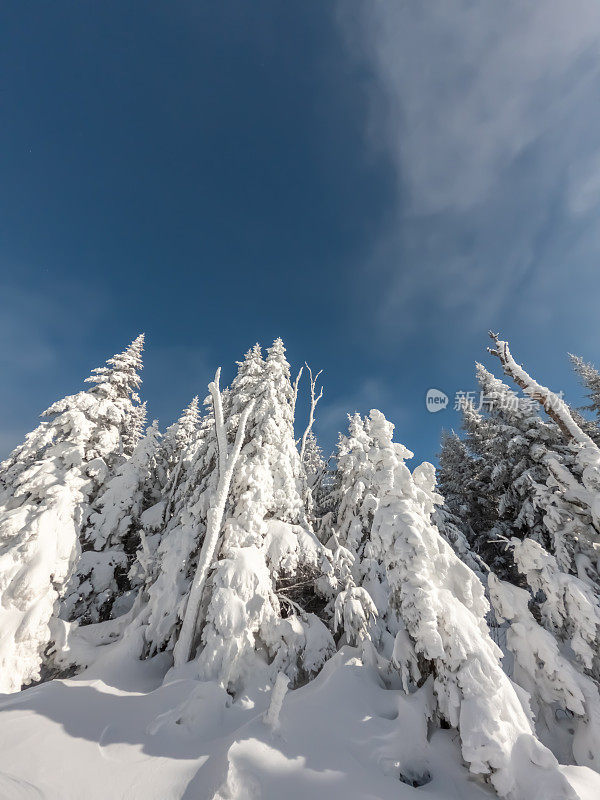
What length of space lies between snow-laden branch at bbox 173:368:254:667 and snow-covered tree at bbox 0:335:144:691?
4.97 metres

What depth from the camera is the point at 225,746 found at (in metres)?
5.82

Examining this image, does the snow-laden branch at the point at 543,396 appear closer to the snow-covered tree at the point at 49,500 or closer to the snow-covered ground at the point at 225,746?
the snow-covered ground at the point at 225,746

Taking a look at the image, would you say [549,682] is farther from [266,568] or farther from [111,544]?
[111,544]

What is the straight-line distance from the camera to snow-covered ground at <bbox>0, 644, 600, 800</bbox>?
16.5 feet

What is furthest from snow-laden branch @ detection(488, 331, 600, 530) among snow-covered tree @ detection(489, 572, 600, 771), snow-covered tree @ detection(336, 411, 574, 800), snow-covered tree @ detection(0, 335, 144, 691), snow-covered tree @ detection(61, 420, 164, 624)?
snow-covered tree @ detection(0, 335, 144, 691)

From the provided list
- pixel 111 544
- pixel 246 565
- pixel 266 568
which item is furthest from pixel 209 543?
pixel 111 544

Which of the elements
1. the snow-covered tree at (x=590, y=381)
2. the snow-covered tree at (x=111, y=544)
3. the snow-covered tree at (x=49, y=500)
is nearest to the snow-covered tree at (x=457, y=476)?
the snow-covered tree at (x=590, y=381)

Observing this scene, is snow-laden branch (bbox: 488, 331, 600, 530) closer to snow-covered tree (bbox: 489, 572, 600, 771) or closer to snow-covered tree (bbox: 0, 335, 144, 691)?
snow-covered tree (bbox: 489, 572, 600, 771)

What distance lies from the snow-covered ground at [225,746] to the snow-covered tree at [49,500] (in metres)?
2.51

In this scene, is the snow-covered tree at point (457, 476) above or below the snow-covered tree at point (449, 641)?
above

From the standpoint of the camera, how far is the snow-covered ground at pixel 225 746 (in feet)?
16.5

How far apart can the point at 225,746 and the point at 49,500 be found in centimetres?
1043

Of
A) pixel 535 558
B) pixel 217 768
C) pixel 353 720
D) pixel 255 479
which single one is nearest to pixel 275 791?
pixel 217 768

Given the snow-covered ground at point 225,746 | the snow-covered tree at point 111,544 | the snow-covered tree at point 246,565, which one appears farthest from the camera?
the snow-covered tree at point 111,544
